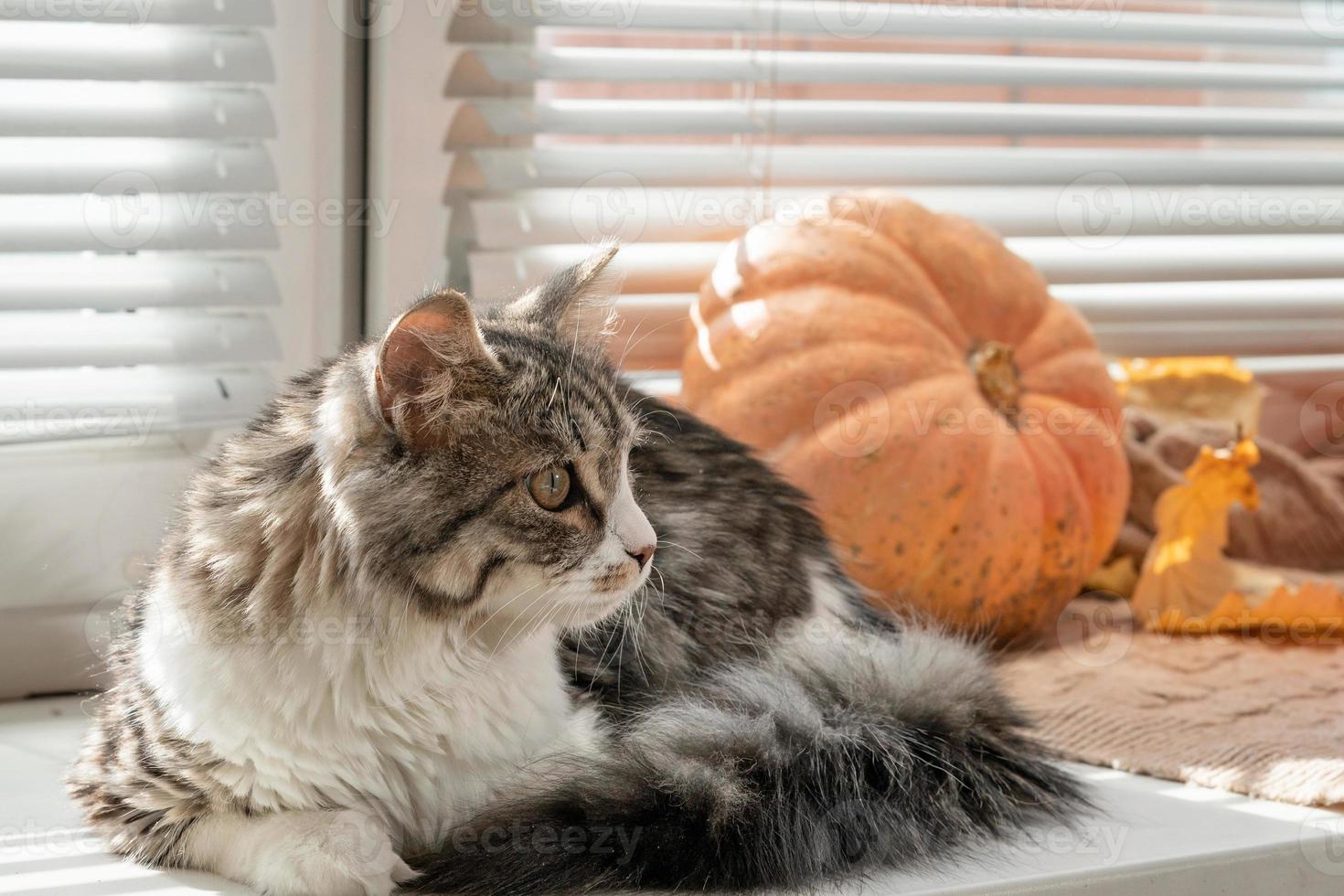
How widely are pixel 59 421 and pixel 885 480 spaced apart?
3.32ft

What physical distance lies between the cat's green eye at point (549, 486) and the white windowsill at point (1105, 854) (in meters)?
0.38

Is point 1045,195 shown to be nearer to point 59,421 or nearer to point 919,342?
point 919,342

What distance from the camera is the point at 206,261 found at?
5.34ft

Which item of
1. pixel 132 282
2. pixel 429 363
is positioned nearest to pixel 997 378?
pixel 429 363

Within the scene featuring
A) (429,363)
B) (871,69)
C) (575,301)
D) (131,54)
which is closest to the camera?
(429,363)

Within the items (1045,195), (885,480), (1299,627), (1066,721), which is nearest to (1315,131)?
(1045,195)

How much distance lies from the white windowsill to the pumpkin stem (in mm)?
592

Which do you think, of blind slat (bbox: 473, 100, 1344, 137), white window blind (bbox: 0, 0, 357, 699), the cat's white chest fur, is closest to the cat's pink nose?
the cat's white chest fur

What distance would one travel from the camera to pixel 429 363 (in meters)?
0.97

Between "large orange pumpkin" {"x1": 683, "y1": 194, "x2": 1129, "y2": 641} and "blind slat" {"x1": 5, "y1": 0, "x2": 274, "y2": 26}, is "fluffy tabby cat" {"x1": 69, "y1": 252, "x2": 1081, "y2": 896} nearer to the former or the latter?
"large orange pumpkin" {"x1": 683, "y1": 194, "x2": 1129, "y2": 641}

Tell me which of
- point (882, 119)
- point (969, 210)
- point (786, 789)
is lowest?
point (786, 789)

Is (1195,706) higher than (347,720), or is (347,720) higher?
(347,720)

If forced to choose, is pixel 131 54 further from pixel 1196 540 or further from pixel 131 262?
pixel 1196 540

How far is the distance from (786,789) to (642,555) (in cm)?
22
